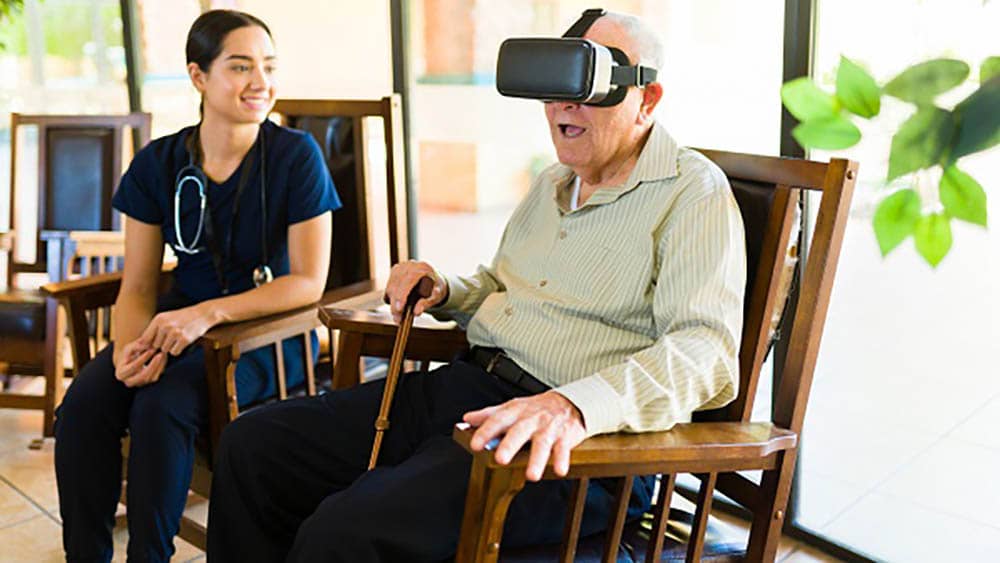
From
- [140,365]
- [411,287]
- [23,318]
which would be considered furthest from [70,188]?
[411,287]

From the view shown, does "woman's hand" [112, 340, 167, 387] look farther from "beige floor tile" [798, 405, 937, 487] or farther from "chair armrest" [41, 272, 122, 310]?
"beige floor tile" [798, 405, 937, 487]

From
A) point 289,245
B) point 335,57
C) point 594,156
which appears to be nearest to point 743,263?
point 594,156

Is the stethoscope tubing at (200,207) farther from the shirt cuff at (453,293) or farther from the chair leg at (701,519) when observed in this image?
the chair leg at (701,519)

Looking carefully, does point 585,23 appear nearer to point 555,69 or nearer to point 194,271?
point 555,69

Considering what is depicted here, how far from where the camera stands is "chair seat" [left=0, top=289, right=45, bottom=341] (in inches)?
121

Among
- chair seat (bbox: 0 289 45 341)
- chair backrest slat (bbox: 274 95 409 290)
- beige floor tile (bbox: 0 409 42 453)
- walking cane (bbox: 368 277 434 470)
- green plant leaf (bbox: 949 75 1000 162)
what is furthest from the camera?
beige floor tile (bbox: 0 409 42 453)

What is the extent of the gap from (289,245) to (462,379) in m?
0.72

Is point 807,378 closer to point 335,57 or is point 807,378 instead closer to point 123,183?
point 123,183

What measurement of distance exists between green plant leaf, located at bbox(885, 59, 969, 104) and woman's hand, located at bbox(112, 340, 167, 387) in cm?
194

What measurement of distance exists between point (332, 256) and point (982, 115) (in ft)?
7.93

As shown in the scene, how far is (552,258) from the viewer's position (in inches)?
74.9

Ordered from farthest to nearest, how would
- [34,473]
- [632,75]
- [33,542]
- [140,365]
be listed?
[34,473] < [33,542] < [140,365] < [632,75]

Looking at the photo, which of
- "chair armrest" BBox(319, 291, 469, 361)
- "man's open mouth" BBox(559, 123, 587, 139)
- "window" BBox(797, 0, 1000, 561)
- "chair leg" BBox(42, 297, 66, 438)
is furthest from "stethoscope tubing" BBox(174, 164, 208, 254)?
"window" BBox(797, 0, 1000, 561)

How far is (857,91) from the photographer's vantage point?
53cm
